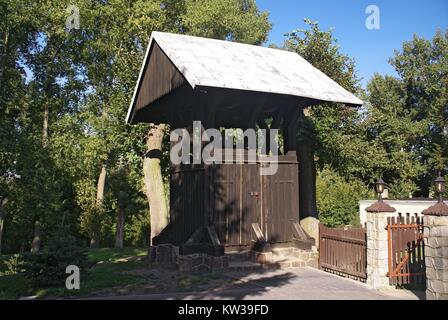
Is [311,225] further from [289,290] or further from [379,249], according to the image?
[289,290]

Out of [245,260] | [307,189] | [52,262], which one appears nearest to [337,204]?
[307,189]

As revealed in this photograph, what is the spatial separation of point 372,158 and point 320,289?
1028 inches

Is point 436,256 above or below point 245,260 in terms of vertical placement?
above

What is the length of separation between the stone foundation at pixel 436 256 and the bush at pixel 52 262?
7831 mm

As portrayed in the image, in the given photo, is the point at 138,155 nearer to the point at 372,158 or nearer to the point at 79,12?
the point at 79,12

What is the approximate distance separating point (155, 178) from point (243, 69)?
8666mm

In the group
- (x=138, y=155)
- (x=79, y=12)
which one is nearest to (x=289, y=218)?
(x=138, y=155)

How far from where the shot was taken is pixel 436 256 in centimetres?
829

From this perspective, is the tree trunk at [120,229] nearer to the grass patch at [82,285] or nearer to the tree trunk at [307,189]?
the grass patch at [82,285]

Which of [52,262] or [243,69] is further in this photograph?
[243,69]

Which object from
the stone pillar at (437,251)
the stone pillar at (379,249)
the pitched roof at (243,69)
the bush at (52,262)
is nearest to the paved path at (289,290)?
the stone pillar at (379,249)

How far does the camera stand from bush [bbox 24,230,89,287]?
9938 millimetres

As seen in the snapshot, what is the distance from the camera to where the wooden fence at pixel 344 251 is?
35.0ft

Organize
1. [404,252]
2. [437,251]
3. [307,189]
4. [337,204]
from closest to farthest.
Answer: [437,251] → [404,252] → [307,189] → [337,204]
